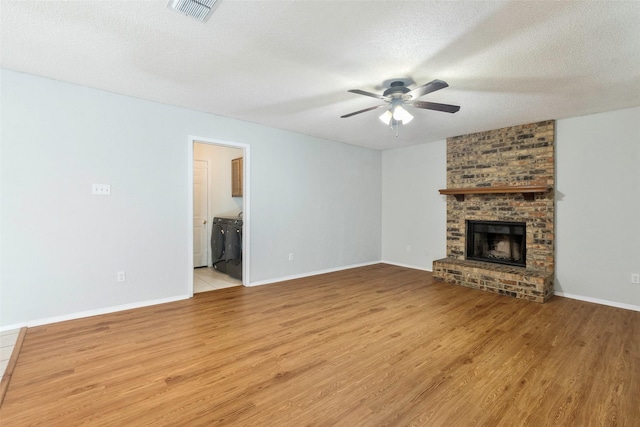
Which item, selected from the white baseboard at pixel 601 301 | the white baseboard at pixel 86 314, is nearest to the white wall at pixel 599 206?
the white baseboard at pixel 601 301

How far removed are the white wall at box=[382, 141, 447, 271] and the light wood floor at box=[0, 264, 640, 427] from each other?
81.2 inches

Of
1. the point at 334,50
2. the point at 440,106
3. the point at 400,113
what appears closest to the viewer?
the point at 334,50

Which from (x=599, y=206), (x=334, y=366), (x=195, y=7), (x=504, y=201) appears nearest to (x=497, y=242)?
(x=504, y=201)

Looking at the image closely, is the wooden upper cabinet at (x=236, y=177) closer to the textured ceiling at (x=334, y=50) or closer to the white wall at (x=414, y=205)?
the textured ceiling at (x=334, y=50)

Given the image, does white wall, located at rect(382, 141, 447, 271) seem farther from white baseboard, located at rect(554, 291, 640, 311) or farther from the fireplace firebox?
white baseboard, located at rect(554, 291, 640, 311)

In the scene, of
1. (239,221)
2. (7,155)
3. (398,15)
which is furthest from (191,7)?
(239,221)

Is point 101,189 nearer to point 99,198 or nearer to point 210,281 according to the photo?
point 99,198

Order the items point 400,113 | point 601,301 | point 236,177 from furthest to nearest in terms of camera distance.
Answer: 1. point 236,177
2. point 601,301
3. point 400,113

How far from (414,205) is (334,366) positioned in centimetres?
425

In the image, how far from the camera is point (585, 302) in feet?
12.5

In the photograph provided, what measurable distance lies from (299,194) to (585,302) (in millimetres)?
4272

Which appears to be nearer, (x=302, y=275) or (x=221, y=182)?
(x=302, y=275)

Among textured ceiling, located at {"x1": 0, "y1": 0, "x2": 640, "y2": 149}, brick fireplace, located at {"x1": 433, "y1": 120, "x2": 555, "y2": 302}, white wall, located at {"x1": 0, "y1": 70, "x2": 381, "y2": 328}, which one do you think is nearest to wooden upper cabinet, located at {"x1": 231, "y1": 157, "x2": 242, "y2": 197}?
white wall, located at {"x1": 0, "y1": 70, "x2": 381, "y2": 328}

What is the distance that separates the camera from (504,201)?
181 inches
